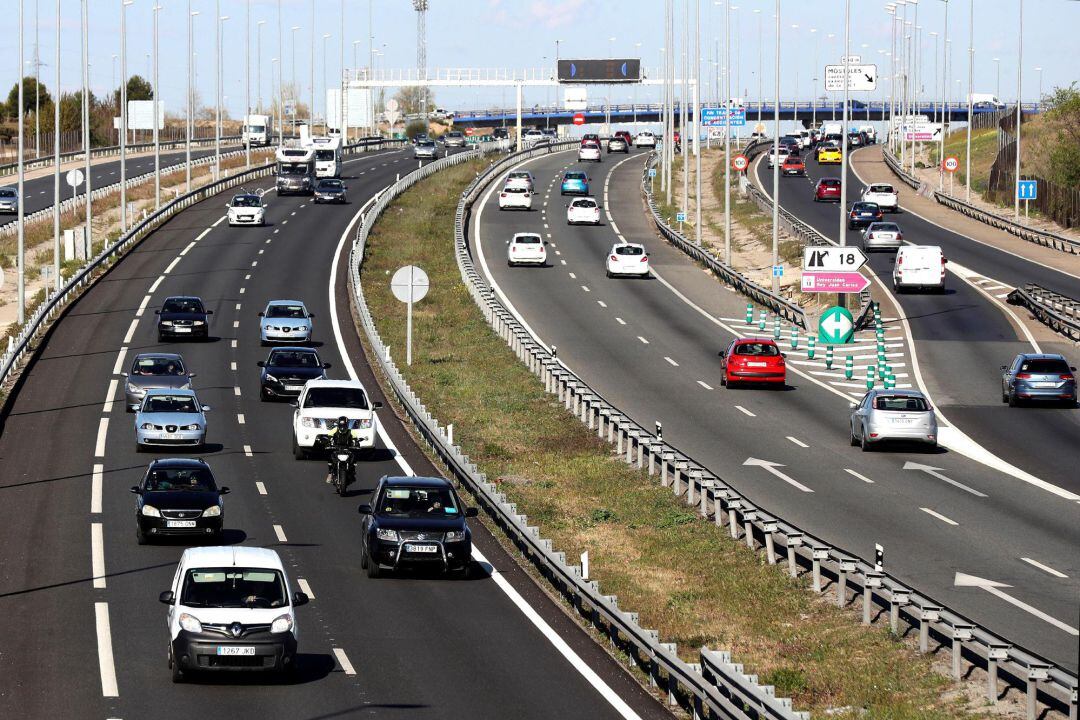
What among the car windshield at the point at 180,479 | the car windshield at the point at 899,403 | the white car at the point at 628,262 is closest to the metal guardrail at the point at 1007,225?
the white car at the point at 628,262

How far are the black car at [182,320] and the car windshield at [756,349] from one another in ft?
58.5

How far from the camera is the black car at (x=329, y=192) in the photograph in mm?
98188

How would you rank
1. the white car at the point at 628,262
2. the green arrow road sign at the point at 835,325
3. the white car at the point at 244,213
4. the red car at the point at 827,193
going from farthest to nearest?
the red car at the point at 827,193 → the white car at the point at 244,213 → the white car at the point at 628,262 → the green arrow road sign at the point at 835,325

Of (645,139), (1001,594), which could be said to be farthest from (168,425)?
(645,139)

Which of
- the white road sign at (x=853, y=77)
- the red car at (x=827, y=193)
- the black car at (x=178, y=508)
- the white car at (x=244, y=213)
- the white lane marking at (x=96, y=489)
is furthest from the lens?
the red car at (x=827, y=193)

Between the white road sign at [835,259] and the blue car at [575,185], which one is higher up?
the blue car at [575,185]

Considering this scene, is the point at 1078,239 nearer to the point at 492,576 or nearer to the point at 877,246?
the point at 877,246

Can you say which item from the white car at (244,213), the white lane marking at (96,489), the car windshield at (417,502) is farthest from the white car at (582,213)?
the car windshield at (417,502)

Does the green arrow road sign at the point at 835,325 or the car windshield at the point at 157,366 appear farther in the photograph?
the car windshield at the point at 157,366

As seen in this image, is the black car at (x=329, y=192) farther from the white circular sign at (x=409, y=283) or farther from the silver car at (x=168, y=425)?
the silver car at (x=168, y=425)

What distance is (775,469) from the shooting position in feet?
121

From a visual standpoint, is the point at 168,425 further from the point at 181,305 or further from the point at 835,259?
the point at 835,259

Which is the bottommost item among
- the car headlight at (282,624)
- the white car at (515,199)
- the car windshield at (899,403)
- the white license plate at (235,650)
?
the white license plate at (235,650)

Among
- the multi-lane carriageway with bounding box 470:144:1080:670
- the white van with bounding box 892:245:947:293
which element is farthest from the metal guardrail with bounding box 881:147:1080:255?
the white van with bounding box 892:245:947:293
